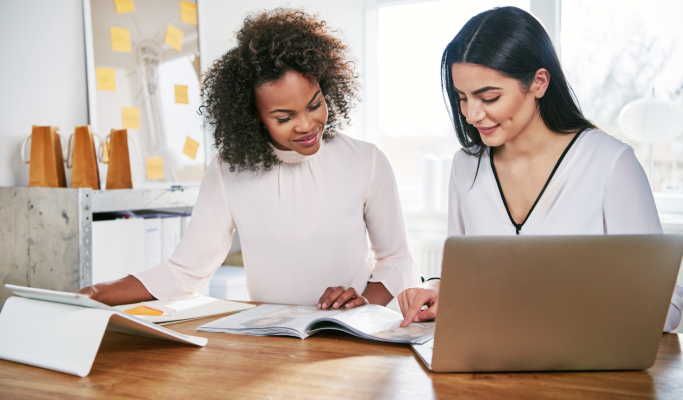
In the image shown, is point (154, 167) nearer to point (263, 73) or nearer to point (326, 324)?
point (263, 73)

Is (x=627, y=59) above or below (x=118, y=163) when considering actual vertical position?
above

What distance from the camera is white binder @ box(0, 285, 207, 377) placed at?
0.78 m

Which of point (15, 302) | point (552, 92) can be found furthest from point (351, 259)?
point (15, 302)

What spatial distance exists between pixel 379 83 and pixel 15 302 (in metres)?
2.70

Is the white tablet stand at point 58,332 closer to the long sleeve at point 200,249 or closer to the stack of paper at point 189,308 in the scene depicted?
the stack of paper at point 189,308

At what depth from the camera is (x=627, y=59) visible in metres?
2.69

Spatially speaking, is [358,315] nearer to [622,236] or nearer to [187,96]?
[622,236]

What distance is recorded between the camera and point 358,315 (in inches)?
39.8

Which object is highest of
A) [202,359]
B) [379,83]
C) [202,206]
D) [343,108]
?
[379,83]

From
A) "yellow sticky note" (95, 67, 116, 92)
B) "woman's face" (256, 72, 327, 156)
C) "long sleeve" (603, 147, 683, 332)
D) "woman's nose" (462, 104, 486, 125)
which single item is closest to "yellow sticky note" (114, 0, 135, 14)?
"yellow sticky note" (95, 67, 116, 92)

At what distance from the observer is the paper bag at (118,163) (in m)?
2.11

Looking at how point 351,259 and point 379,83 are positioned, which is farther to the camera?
point 379,83

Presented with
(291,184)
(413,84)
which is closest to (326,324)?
(291,184)

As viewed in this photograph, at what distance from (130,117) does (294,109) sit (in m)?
1.45
